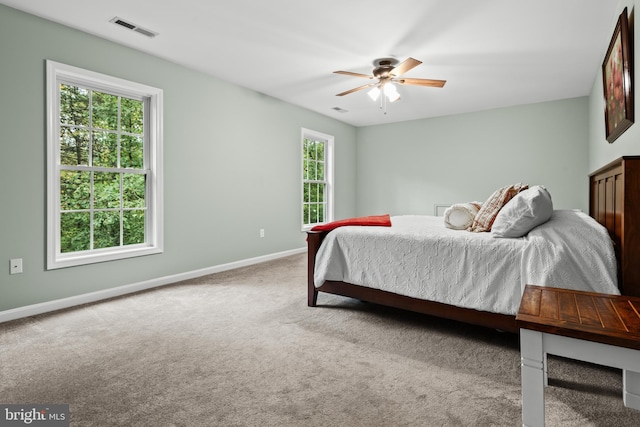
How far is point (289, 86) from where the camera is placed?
15.2 feet

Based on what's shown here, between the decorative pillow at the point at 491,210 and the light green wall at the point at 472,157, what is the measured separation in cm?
321

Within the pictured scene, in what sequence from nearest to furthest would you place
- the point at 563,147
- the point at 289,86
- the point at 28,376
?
1. the point at 28,376
2. the point at 289,86
3. the point at 563,147

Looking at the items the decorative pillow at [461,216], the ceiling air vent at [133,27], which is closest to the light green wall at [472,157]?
the decorative pillow at [461,216]

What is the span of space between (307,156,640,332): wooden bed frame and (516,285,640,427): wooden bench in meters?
0.62

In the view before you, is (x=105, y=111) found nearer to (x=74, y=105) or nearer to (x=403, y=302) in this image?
(x=74, y=105)

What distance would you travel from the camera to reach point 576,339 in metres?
1.04

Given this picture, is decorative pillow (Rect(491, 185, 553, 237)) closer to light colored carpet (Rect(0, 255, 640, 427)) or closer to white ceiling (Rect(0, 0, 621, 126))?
light colored carpet (Rect(0, 255, 640, 427))

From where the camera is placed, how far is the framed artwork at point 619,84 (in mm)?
2232

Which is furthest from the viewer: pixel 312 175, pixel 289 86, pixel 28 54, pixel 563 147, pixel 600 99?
pixel 312 175

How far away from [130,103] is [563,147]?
5.79 metres

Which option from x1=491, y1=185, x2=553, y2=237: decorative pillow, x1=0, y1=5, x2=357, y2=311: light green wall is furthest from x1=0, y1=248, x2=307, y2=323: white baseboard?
x1=491, y1=185, x2=553, y2=237: decorative pillow

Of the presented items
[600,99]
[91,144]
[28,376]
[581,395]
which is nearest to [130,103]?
[91,144]

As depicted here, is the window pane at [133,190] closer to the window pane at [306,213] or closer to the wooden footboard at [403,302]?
the wooden footboard at [403,302]

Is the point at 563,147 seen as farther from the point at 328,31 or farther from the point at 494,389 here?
the point at 494,389
